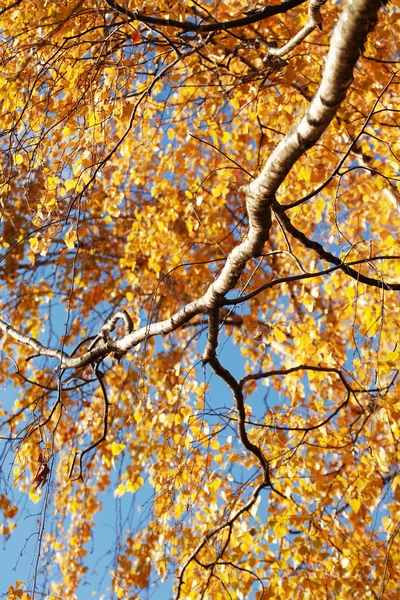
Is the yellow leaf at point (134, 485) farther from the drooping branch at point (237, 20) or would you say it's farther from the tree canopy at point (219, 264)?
the drooping branch at point (237, 20)

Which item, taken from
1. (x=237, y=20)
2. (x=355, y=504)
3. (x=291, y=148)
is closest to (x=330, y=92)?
(x=291, y=148)

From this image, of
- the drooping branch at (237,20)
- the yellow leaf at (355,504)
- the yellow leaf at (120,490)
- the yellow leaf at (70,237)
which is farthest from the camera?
the yellow leaf at (120,490)

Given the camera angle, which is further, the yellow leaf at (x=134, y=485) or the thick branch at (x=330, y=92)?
the yellow leaf at (x=134, y=485)

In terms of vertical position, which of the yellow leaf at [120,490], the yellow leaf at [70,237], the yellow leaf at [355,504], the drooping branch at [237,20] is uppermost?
the drooping branch at [237,20]

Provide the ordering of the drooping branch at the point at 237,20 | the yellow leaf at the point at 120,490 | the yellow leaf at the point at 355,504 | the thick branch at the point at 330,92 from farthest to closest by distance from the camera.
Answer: the yellow leaf at the point at 120,490
the yellow leaf at the point at 355,504
the drooping branch at the point at 237,20
the thick branch at the point at 330,92

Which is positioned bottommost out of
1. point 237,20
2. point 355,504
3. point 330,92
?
point 355,504

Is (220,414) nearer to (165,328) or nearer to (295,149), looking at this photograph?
(165,328)

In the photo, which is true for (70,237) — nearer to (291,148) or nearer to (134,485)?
(291,148)

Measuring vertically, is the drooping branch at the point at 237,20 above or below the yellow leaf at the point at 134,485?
above

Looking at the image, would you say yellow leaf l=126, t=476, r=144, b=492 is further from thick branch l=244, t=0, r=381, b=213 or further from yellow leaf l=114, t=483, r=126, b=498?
thick branch l=244, t=0, r=381, b=213

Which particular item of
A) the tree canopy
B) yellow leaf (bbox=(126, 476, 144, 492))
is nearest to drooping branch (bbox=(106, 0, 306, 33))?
the tree canopy

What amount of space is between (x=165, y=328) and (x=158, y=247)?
10.7ft

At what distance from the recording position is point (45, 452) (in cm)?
212

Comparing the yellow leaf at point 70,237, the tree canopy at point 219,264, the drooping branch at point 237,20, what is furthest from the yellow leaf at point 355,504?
the drooping branch at point 237,20
